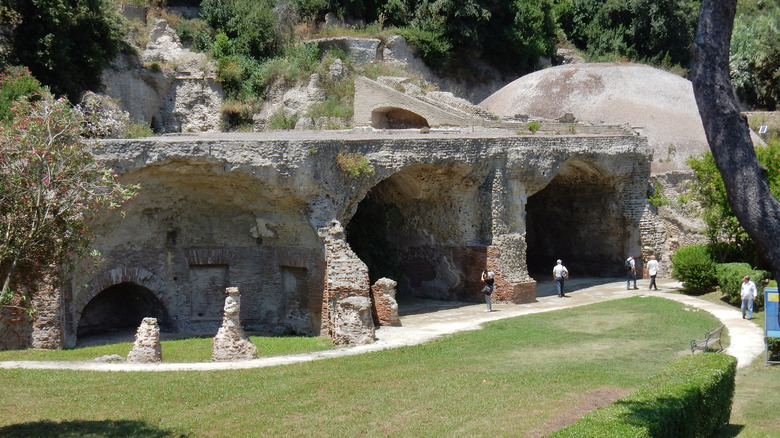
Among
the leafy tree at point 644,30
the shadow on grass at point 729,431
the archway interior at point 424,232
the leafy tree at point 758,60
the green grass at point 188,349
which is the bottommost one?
the shadow on grass at point 729,431

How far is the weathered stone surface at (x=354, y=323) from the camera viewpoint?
746 inches

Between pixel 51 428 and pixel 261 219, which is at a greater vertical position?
pixel 261 219

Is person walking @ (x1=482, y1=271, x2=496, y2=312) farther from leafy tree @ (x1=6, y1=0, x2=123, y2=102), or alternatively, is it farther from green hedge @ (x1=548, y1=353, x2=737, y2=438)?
leafy tree @ (x1=6, y1=0, x2=123, y2=102)

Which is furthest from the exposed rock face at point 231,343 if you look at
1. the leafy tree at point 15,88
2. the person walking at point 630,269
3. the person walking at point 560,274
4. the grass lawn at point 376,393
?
the person walking at point 630,269

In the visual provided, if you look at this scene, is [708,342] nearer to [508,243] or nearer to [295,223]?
[508,243]

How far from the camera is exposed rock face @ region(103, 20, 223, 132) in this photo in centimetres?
3503

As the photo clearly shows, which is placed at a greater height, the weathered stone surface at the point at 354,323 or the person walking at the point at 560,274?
the person walking at the point at 560,274

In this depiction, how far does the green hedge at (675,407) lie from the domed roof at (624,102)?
16603 millimetres

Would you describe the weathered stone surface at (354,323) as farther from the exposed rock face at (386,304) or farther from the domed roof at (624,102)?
the domed roof at (624,102)

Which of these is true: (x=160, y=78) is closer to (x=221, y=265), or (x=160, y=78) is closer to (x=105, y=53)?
(x=105, y=53)

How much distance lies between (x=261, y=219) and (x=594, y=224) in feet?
39.7

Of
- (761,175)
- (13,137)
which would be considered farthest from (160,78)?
(761,175)

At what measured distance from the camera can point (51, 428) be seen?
12234 mm

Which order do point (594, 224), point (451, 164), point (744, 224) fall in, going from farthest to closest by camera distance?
1. point (594, 224)
2. point (451, 164)
3. point (744, 224)
